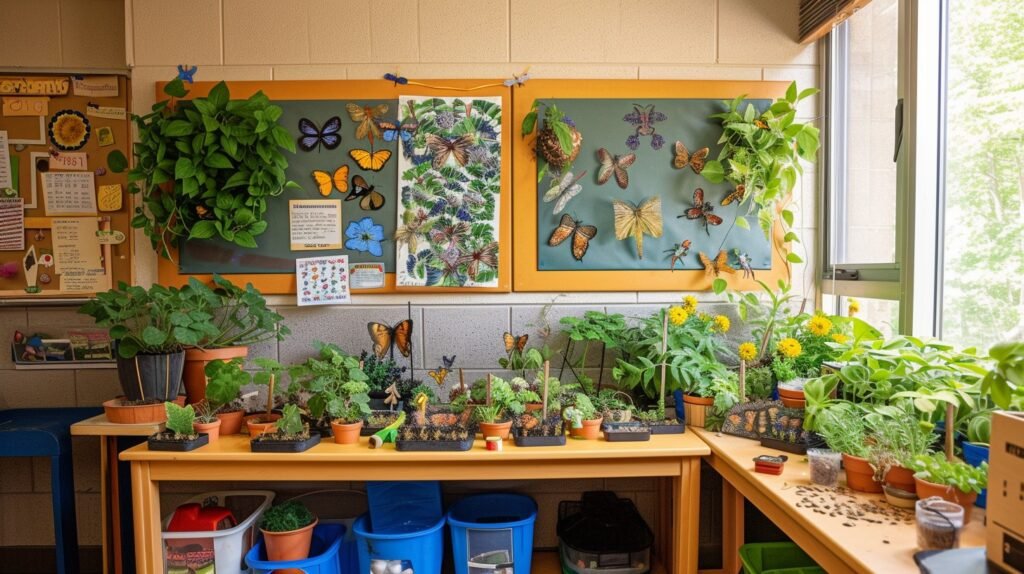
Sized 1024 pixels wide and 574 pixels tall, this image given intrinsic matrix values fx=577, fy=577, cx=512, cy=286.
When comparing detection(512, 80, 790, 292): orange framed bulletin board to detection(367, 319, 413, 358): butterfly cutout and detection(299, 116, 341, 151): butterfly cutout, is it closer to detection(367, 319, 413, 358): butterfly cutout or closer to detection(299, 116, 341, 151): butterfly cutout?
detection(367, 319, 413, 358): butterfly cutout

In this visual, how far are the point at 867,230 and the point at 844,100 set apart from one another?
61cm

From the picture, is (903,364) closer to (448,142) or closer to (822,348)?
(822,348)

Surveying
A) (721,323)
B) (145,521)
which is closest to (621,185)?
(721,323)

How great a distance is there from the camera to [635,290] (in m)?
2.60

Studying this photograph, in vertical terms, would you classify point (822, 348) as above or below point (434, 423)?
above

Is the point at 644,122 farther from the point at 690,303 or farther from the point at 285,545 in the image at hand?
the point at 285,545

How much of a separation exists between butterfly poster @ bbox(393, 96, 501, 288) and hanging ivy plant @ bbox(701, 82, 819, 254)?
0.97 meters

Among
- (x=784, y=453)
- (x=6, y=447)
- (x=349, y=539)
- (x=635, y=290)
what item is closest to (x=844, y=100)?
(x=635, y=290)

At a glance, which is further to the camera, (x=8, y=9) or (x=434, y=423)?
A: (x=8, y=9)

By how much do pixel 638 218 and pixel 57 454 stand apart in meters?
2.54

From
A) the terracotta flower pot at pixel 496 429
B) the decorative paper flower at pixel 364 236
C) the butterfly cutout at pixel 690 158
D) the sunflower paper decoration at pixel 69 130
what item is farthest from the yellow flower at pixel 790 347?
the sunflower paper decoration at pixel 69 130

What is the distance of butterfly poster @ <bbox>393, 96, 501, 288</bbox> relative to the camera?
256 centimetres

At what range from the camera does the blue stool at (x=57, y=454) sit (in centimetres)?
223

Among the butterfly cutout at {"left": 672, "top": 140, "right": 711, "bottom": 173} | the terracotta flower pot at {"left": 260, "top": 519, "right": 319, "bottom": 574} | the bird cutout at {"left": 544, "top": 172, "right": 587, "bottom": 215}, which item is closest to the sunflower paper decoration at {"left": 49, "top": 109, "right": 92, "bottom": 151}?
the terracotta flower pot at {"left": 260, "top": 519, "right": 319, "bottom": 574}
